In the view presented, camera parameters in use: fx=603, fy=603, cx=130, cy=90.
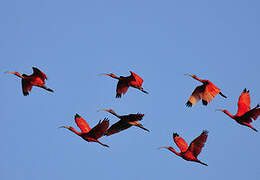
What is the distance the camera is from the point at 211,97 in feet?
101

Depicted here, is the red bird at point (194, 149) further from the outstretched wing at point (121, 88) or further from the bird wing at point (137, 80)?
the outstretched wing at point (121, 88)

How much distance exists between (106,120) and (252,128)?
711 centimetres

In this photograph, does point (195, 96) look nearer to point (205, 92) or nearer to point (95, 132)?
point (205, 92)

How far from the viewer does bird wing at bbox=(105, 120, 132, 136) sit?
2972cm

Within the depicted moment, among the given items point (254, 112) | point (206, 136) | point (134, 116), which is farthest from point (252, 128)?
point (134, 116)

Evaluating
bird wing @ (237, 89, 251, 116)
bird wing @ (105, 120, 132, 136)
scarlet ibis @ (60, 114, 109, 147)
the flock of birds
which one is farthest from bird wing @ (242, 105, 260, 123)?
scarlet ibis @ (60, 114, 109, 147)

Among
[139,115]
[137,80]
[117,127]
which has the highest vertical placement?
[137,80]

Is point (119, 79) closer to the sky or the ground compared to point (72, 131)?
closer to the sky

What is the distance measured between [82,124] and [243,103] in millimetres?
8310

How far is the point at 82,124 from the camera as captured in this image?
31094mm

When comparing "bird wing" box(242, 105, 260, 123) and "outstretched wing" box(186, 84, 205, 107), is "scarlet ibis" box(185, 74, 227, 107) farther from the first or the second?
"bird wing" box(242, 105, 260, 123)

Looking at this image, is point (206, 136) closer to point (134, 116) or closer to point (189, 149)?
point (189, 149)

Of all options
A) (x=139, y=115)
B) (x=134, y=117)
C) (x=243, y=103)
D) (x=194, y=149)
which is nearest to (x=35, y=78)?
(x=134, y=117)

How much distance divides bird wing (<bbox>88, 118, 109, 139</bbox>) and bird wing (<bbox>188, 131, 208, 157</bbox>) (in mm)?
3973
